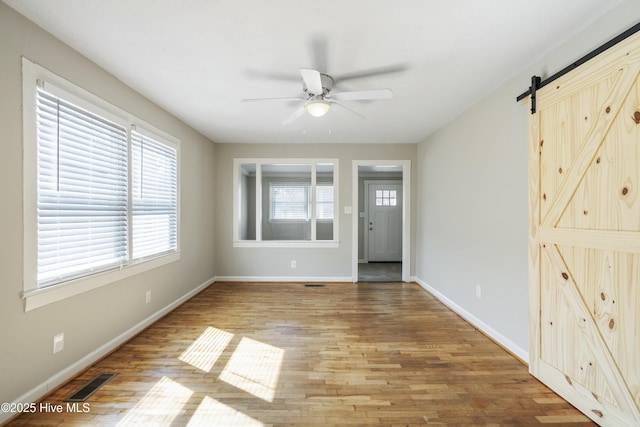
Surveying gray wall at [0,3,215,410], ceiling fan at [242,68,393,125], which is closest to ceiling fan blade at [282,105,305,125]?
ceiling fan at [242,68,393,125]

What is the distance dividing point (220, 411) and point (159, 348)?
1.13 metres

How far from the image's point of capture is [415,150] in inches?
191

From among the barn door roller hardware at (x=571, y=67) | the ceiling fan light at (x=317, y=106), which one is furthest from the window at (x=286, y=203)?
the barn door roller hardware at (x=571, y=67)

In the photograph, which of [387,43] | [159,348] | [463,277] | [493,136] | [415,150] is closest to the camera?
[387,43]

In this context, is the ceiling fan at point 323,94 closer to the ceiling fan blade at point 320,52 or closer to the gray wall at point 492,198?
the ceiling fan blade at point 320,52

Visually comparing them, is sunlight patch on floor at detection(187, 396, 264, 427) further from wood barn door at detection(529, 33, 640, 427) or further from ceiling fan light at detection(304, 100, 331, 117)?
ceiling fan light at detection(304, 100, 331, 117)

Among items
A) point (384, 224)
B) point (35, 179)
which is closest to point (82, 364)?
point (35, 179)

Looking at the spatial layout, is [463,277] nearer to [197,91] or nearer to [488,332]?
[488,332]

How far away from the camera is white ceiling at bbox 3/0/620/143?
1612mm

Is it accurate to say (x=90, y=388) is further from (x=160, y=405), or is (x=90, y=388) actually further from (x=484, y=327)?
(x=484, y=327)

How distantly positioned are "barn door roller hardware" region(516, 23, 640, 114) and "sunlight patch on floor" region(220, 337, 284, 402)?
282cm

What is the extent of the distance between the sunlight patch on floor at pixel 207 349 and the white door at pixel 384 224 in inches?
191

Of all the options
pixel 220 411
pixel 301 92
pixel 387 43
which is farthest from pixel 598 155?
pixel 220 411

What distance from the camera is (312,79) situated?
1991 mm
